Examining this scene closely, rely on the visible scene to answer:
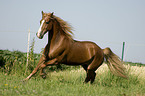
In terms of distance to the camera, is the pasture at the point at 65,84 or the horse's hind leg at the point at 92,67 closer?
the pasture at the point at 65,84

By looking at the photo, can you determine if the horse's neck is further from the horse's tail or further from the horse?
the horse's tail

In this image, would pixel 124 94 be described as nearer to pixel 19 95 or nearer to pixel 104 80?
pixel 104 80

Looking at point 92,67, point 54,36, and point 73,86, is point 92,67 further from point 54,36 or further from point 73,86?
point 54,36

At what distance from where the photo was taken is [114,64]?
21.6 ft

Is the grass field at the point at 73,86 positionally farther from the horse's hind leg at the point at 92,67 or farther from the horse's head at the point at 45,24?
the horse's head at the point at 45,24

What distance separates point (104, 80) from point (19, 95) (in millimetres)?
3642

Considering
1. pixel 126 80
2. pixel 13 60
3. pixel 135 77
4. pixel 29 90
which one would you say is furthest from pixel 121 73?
pixel 13 60

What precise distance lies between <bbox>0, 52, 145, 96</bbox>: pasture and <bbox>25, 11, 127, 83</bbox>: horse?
0.49 meters

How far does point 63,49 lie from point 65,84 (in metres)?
1.03

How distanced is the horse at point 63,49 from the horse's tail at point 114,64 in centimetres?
40

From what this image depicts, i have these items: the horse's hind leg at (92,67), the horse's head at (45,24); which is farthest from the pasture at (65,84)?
the horse's head at (45,24)

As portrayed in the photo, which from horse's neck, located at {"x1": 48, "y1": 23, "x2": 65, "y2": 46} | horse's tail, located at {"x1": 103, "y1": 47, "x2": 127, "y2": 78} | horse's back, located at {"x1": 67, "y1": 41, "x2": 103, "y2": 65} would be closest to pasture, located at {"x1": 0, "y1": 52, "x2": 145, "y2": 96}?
horse's tail, located at {"x1": 103, "y1": 47, "x2": 127, "y2": 78}

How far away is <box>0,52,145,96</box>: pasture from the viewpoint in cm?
476

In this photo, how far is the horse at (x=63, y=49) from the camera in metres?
5.47
